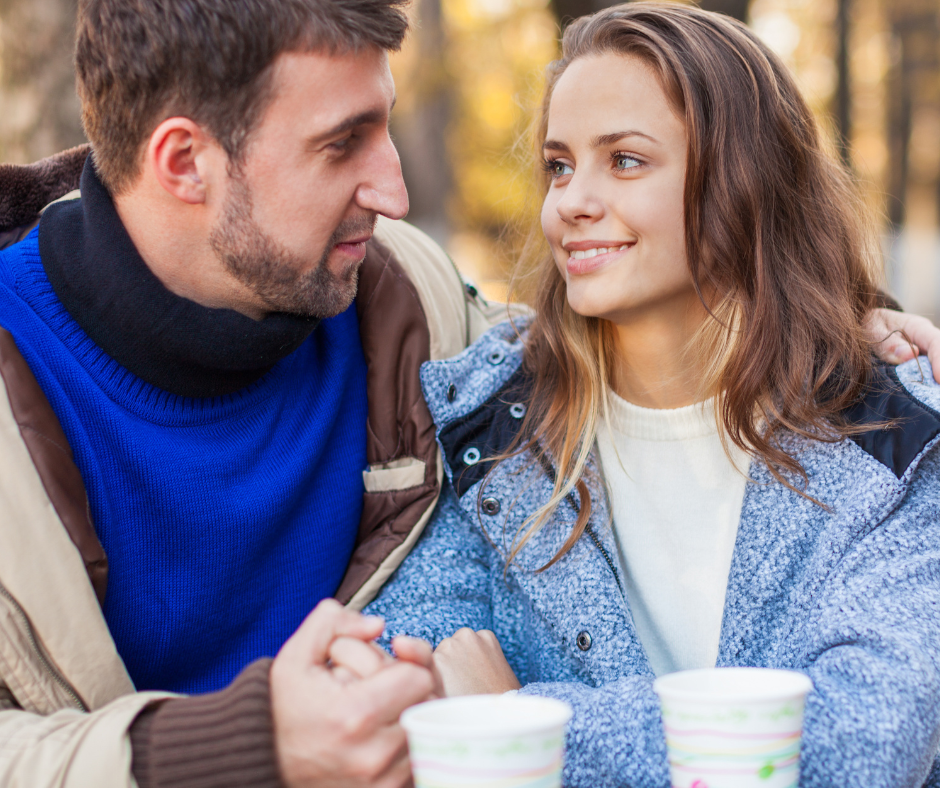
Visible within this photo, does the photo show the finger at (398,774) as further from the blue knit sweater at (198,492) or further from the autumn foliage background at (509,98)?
the autumn foliage background at (509,98)

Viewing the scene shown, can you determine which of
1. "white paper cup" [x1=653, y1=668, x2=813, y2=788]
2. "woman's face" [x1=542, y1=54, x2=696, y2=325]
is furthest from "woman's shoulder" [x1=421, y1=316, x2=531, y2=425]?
"white paper cup" [x1=653, y1=668, x2=813, y2=788]

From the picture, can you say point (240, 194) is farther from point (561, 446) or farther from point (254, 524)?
point (561, 446)

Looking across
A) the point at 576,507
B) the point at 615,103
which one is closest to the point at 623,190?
the point at 615,103

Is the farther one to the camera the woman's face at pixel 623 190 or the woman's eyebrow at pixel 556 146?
the woman's eyebrow at pixel 556 146

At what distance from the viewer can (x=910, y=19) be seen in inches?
664

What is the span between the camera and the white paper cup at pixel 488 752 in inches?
48.4

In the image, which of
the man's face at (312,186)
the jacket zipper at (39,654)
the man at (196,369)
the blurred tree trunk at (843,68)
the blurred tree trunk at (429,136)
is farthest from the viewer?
the blurred tree trunk at (429,136)

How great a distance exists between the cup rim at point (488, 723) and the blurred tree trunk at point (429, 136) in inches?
285

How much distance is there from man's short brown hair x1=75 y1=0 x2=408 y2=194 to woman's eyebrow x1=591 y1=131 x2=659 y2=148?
62 centimetres

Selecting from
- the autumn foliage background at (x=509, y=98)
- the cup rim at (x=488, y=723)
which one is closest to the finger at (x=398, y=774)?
the cup rim at (x=488, y=723)

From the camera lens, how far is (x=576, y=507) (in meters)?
2.42

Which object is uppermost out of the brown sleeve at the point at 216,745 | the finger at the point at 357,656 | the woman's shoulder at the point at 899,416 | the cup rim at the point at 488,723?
the woman's shoulder at the point at 899,416

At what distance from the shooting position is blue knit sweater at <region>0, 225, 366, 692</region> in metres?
2.13

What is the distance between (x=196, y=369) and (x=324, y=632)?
Result: 907 millimetres
